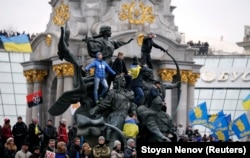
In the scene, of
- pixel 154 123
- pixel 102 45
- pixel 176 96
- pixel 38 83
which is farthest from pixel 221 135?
pixel 154 123

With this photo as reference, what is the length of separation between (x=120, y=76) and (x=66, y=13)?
20.1 meters

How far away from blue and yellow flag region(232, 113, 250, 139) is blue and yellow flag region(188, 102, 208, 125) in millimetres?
1454

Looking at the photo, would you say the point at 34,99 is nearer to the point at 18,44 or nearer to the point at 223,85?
the point at 18,44

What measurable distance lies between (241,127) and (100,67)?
62.5ft

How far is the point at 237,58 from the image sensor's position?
76.0m

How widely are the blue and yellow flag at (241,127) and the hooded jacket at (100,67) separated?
Result: 18399 mm

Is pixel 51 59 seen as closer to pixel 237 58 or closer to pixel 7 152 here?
pixel 7 152

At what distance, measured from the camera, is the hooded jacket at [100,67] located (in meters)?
29.2

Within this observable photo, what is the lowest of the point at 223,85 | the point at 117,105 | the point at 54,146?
the point at 223,85

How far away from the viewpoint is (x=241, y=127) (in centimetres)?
4734

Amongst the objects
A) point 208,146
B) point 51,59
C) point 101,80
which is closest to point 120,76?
point 101,80

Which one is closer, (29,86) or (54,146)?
(54,146)

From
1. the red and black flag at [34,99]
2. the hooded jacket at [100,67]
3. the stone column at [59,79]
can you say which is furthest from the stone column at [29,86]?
the hooded jacket at [100,67]

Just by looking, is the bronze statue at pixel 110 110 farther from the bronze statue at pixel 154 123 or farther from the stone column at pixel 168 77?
the stone column at pixel 168 77
